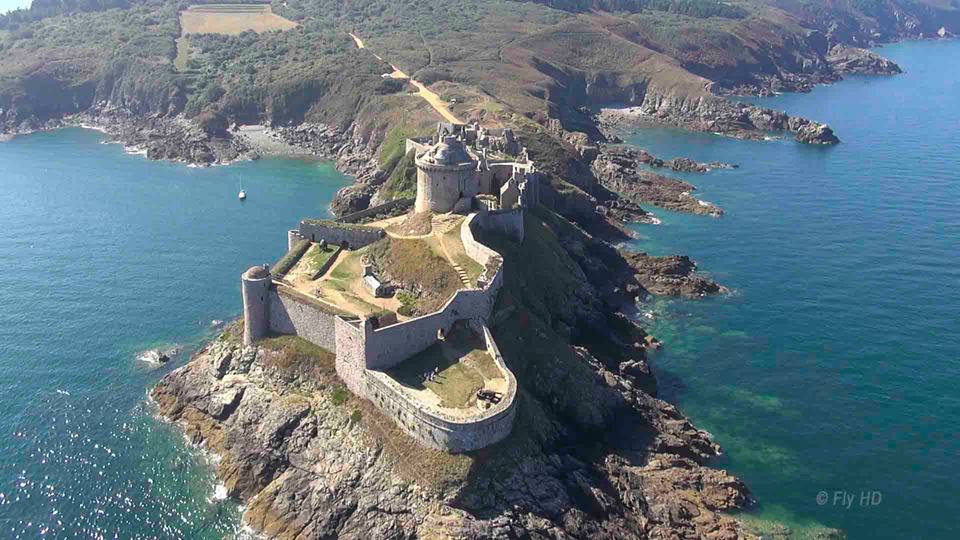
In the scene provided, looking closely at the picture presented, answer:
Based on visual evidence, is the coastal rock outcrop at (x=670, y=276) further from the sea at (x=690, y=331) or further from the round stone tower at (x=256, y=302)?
the round stone tower at (x=256, y=302)

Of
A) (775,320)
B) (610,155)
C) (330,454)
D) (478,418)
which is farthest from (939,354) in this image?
(610,155)

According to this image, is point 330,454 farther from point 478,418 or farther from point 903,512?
point 903,512

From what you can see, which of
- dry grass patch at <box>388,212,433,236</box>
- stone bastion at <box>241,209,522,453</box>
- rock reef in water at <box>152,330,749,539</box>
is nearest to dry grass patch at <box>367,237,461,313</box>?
dry grass patch at <box>388,212,433,236</box>

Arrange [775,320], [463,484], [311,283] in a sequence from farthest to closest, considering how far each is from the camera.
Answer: [775,320], [311,283], [463,484]

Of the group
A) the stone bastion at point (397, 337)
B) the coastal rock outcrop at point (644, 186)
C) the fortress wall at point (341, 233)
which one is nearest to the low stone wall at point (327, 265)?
the fortress wall at point (341, 233)

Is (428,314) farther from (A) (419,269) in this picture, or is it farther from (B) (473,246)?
(B) (473,246)

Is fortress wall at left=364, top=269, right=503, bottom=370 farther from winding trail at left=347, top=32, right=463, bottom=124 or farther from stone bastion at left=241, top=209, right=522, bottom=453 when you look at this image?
winding trail at left=347, top=32, right=463, bottom=124
